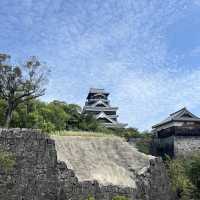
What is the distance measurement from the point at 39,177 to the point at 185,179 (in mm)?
11215

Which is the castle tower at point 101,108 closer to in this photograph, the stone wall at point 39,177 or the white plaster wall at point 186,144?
the white plaster wall at point 186,144

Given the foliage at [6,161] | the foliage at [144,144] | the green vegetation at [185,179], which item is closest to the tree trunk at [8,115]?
the foliage at [6,161]

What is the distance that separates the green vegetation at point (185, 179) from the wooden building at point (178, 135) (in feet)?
18.7

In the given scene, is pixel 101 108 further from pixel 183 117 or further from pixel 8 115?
pixel 8 115

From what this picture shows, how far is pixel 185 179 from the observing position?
31.7 meters

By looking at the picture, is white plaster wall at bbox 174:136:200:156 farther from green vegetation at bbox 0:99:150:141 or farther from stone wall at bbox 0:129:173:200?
stone wall at bbox 0:129:173:200

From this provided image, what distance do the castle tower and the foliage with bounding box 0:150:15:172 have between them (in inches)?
1293

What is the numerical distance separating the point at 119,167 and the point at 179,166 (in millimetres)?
5238

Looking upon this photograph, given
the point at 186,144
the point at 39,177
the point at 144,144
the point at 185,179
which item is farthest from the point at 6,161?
the point at 144,144

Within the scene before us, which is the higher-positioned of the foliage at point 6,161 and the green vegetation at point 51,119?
the green vegetation at point 51,119

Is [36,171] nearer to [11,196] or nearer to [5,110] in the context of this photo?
[11,196]

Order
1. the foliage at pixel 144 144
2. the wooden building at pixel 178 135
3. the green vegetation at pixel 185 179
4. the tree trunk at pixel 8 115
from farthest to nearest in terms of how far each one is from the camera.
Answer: the foliage at pixel 144 144
the wooden building at pixel 178 135
the green vegetation at pixel 185 179
the tree trunk at pixel 8 115

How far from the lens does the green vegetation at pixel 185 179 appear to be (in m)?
31.3

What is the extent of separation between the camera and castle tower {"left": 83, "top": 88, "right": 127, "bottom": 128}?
193 feet
